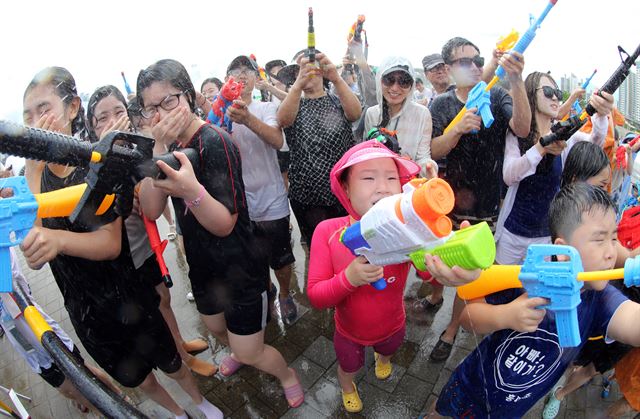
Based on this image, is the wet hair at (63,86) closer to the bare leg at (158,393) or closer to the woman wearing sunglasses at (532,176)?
the bare leg at (158,393)

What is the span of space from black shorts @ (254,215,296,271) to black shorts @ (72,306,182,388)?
4.38ft

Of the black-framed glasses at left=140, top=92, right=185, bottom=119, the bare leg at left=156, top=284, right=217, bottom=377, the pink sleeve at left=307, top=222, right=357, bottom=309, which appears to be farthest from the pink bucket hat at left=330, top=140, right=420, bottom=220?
the bare leg at left=156, top=284, right=217, bottom=377

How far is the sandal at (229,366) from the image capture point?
3.10m

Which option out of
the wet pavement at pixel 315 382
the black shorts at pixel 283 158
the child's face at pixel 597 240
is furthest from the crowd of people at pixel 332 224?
the black shorts at pixel 283 158

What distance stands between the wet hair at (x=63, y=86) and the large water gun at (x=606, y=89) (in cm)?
318

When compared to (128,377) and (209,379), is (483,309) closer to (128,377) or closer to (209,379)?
(128,377)

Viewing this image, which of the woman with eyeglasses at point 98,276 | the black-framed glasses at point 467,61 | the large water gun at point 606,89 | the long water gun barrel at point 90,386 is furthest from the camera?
the black-framed glasses at point 467,61

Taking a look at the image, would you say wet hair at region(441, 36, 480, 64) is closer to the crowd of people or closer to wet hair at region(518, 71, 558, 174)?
the crowd of people

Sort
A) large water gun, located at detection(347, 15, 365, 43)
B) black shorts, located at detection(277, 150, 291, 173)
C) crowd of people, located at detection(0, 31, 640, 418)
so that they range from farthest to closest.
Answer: black shorts, located at detection(277, 150, 291, 173), large water gun, located at detection(347, 15, 365, 43), crowd of people, located at detection(0, 31, 640, 418)

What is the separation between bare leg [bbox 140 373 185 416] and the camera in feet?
7.93

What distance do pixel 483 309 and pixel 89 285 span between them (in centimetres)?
224

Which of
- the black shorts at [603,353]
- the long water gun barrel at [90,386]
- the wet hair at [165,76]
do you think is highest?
the wet hair at [165,76]

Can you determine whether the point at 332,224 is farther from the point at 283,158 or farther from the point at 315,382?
the point at 283,158

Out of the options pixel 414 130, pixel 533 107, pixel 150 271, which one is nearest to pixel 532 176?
pixel 533 107
